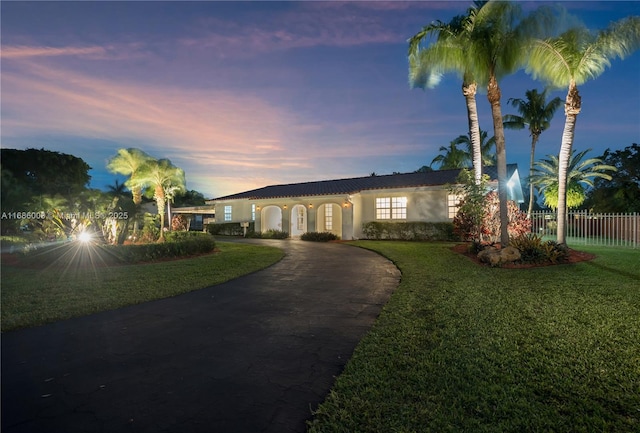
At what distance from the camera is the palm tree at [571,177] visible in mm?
22828

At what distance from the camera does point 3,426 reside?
2.51 meters

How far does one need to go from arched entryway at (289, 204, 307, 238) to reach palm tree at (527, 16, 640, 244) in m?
16.8

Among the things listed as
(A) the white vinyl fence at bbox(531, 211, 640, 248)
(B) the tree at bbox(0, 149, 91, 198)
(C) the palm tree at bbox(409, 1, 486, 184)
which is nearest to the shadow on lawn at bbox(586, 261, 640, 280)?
(C) the palm tree at bbox(409, 1, 486, 184)

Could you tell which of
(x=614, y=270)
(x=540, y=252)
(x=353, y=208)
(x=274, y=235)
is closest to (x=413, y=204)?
(x=353, y=208)

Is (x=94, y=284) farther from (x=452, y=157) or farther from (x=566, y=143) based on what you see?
(x=452, y=157)

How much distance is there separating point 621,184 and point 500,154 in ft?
94.6

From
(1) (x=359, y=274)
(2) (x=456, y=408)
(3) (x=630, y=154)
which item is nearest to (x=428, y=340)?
(2) (x=456, y=408)

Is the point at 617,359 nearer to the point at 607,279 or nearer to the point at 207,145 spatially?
the point at 607,279

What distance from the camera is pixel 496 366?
3369 mm

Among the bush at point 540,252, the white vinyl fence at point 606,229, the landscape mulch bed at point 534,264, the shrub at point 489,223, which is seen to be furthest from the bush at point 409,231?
the bush at point 540,252

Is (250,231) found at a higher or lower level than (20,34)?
lower

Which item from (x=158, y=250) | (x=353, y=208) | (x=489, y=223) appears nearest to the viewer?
(x=158, y=250)

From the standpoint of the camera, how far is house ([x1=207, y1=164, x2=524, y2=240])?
19219mm

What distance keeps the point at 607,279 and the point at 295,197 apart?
17.9 metres
